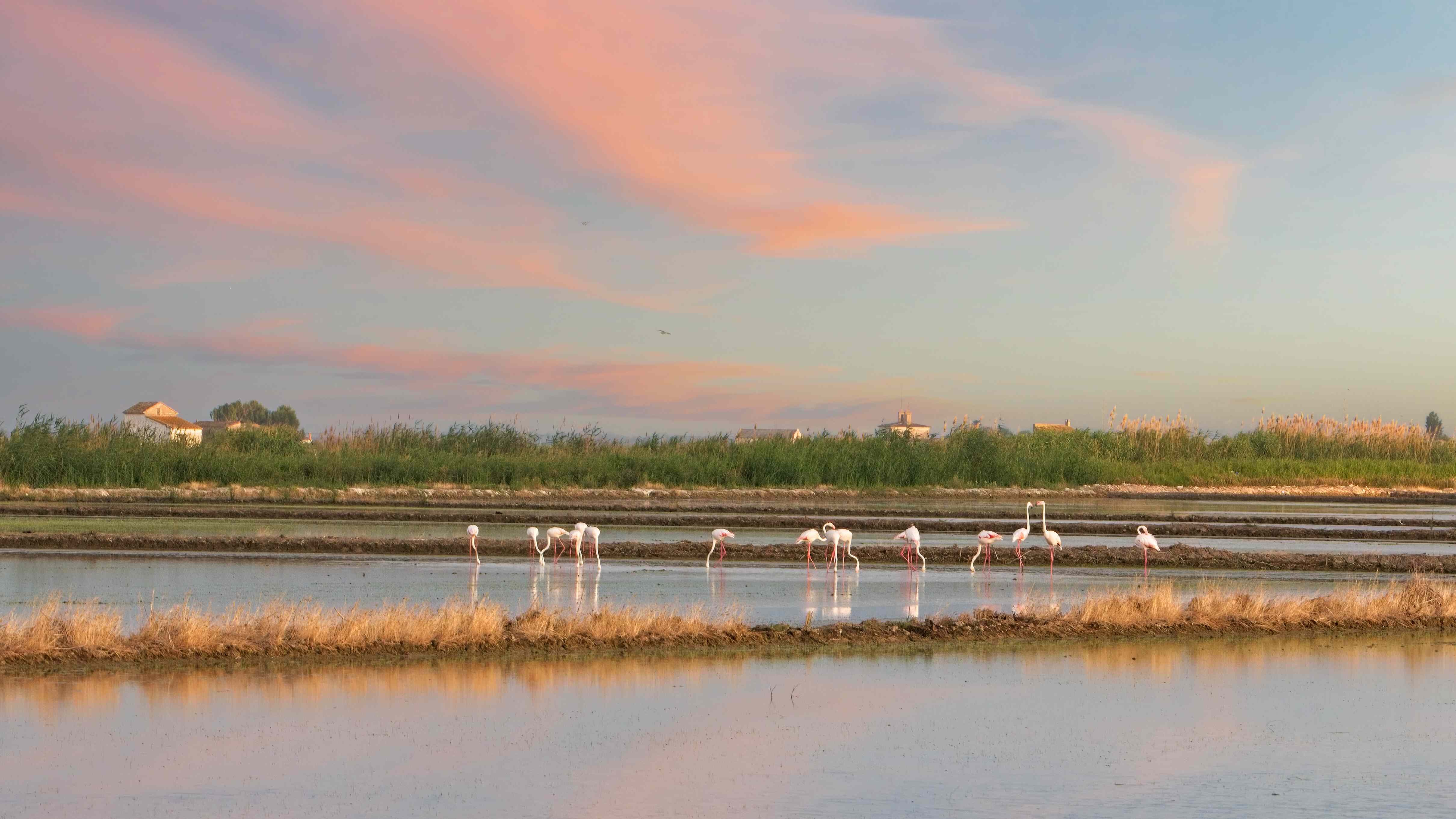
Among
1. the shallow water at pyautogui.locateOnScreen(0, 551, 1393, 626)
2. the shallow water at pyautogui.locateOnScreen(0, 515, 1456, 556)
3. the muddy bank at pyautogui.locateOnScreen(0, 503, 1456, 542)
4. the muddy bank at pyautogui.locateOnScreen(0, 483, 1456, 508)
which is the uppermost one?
the muddy bank at pyautogui.locateOnScreen(0, 483, 1456, 508)

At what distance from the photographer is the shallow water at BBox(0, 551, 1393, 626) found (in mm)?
17922

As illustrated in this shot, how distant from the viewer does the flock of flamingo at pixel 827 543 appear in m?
23.5

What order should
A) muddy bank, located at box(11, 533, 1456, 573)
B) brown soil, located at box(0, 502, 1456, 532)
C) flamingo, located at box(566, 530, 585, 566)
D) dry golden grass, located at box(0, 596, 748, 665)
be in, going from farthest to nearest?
brown soil, located at box(0, 502, 1456, 532) → muddy bank, located at box(11, 533, 1456, 573) → flamingo, located at box(566, 530, 585, 566) → dry golden grass, located at box(0, 596, 748, 665)

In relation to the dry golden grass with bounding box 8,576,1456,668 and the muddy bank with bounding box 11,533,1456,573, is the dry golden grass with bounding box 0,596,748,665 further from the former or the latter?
the muddy bank with bounding box 11,533,1456,573

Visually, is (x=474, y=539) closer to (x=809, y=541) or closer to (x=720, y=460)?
(x=809, y=541)

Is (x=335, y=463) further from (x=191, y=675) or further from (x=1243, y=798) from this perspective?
(x=1243, y=798)

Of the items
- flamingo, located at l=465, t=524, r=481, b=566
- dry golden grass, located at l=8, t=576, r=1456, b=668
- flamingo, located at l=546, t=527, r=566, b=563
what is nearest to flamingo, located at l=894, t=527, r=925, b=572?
dry golden grass, located at l=8, t=576, r=1456, b=668

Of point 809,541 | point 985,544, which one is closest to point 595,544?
point 809,541

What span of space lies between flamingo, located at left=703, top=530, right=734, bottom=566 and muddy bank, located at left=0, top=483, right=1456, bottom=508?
1813 cm

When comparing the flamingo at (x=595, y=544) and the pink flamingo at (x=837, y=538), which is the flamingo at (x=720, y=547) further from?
the flamingo at (x=595, y=544)

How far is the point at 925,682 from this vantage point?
42.1 feet

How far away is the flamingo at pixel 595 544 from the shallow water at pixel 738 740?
1016 centimetres

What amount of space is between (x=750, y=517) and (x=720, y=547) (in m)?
10.8

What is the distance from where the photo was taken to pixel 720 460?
55.2m
